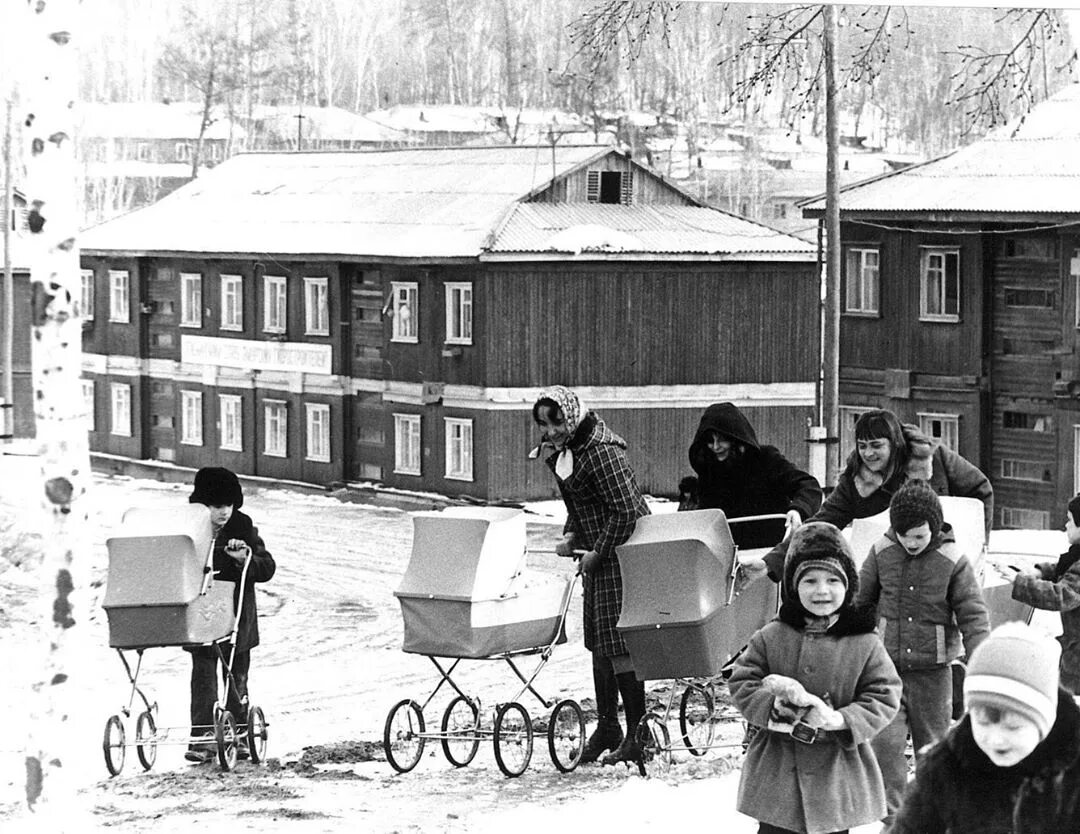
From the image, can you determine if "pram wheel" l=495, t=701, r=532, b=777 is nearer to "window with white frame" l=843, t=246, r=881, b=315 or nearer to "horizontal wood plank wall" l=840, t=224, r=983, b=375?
"horizontal wood plank wall" l=840, t=224, r=983, b=375

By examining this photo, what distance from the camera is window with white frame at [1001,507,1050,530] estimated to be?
930 centimetres

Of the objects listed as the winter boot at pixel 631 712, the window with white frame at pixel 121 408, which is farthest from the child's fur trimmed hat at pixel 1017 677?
the window with white frame at pixel 121 408

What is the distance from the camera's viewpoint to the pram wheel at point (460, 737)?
6227 mm

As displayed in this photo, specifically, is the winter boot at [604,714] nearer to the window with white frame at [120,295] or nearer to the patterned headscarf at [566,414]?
the patterned headscarf at [566,414]

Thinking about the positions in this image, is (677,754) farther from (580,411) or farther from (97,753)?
(97,753)

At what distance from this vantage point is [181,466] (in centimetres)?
814

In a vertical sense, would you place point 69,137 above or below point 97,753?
above

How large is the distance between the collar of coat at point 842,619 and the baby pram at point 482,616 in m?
2.11

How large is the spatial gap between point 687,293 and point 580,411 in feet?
9.44

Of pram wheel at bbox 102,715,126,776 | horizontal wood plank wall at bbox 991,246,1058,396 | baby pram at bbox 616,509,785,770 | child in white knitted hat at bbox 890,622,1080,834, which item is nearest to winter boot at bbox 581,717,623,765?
baby pram at bbox 616,509,785,770

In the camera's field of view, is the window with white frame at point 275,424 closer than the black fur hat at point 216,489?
No

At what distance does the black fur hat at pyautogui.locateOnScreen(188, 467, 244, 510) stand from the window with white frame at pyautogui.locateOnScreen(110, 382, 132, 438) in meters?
1.71

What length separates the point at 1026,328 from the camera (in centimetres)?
989

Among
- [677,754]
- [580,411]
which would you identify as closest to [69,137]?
[580,411]
